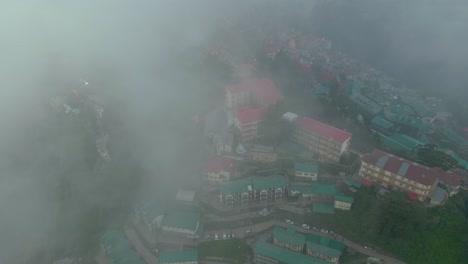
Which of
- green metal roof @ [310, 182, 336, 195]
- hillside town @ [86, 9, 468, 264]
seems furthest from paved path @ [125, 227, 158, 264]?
green metal roof @ [310, 182, 336, 195]

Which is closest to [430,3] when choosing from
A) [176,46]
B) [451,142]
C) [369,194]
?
[451,142]

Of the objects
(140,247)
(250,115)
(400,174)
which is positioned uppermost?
(250,115)

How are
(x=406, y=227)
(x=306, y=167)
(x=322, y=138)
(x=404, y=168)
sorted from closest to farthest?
(x=406, y=227)
(x=404, y=168)
(x=306, y=167)
(x=322, y=138)

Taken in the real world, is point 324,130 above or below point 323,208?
above

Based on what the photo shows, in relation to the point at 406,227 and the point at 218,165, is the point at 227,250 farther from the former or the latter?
the point at 406,227

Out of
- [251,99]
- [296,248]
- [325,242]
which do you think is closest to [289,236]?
[296,248]

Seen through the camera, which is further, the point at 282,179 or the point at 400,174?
the point at 282,179

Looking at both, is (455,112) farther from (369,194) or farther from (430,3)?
(430,3)

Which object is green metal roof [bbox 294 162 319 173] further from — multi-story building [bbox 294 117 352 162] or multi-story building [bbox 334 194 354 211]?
multi-story building [bbox 334 194 354 211]
